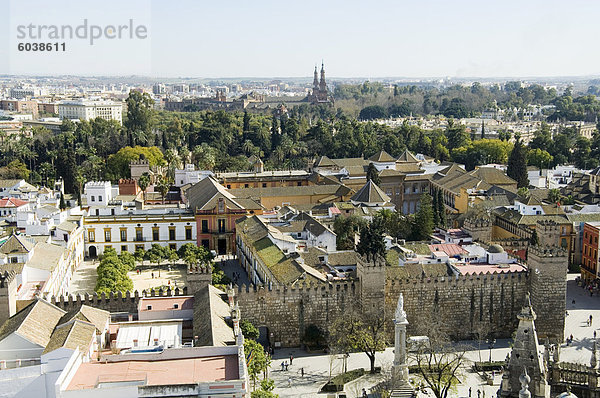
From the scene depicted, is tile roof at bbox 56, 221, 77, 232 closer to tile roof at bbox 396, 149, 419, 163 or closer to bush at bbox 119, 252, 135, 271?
bush at bbox 119, 252, 135, 271

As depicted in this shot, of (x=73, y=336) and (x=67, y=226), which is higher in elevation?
(x=73, y=336)

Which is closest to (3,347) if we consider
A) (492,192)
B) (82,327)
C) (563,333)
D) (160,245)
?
(82,327)

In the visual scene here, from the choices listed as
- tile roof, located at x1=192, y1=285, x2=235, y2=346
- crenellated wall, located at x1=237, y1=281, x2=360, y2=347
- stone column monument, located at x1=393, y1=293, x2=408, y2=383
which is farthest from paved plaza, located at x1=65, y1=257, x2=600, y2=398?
stone column monument, located at x1=393, y1=293, x2=408, y2=383

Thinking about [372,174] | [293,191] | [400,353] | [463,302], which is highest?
[400,353]

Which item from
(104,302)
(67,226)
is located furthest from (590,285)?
(67,226)

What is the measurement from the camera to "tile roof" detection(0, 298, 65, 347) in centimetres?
1939

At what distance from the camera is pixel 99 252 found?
43594 millimetres

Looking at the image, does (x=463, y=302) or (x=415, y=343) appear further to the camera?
(x=463, y=302)

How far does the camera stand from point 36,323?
20453mm

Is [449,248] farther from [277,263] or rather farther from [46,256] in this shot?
[46,256]

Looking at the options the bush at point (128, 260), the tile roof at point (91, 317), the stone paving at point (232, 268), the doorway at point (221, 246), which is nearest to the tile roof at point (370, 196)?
the doorway at point (221, 246)

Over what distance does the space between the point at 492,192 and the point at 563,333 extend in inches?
848

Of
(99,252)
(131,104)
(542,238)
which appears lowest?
(99,252)

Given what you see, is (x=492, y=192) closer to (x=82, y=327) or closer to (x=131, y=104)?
(x=82, y=327)
